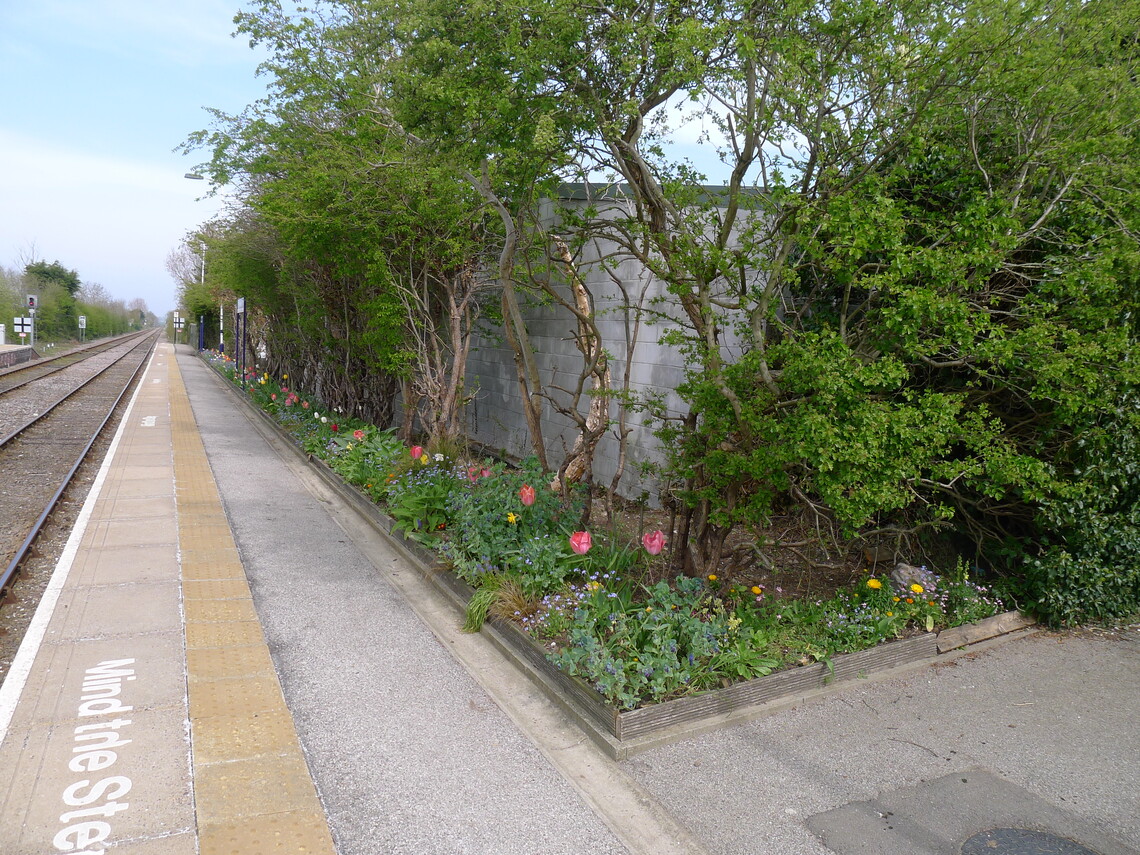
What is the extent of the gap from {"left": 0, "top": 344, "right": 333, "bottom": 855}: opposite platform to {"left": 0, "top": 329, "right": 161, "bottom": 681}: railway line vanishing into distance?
0.73 ft

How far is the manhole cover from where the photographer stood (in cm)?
327

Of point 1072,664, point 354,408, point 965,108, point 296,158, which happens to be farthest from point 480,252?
point 1072,664

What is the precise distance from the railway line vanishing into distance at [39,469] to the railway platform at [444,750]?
349mm

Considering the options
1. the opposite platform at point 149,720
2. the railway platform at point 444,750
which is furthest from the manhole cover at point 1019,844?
the opposite platform at point 149,720

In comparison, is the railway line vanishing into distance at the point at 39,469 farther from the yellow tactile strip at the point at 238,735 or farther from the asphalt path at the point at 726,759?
the asphalt path at the point at 726,759

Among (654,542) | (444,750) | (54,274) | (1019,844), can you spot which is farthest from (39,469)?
(54,274)

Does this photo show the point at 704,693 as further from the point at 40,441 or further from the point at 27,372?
the point at 27,372

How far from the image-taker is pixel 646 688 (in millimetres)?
4258

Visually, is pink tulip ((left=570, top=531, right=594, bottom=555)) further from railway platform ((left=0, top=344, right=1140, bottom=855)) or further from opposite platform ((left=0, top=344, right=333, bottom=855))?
opposite platform ((left=0, top=344, right=333, bottom=855))

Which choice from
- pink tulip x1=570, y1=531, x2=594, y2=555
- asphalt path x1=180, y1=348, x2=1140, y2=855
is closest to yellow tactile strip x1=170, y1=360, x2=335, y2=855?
asphalt path x1=180, y1=348, x2=1140, y2=855

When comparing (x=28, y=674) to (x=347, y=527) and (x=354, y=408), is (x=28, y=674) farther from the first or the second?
(x=354, y=408)

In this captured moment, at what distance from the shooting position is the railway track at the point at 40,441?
777 centimetres

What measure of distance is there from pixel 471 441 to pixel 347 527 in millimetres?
5320

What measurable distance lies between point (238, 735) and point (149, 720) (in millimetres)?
518
